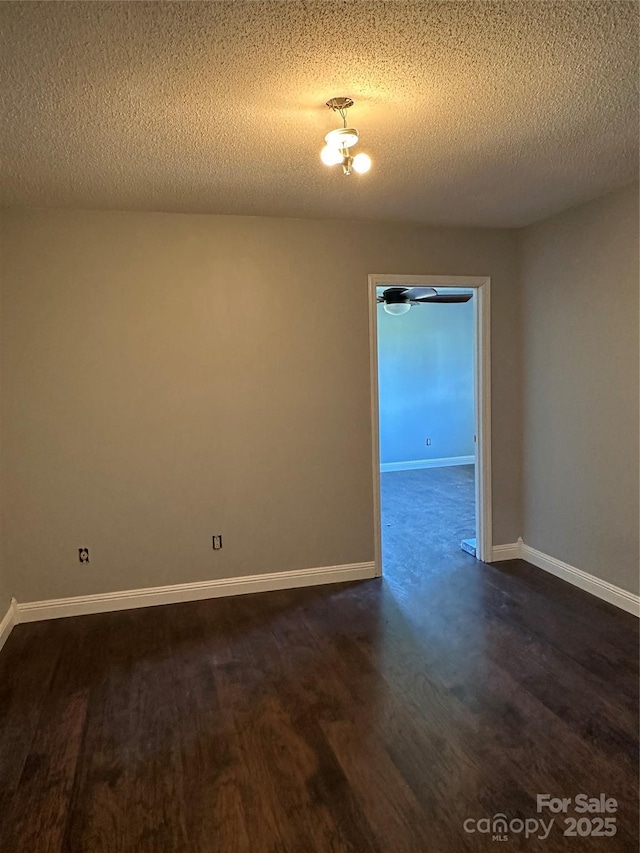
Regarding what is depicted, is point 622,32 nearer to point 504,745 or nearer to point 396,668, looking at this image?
point 504,745

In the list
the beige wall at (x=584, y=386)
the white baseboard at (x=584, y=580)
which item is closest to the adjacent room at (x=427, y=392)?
the white baseboard at (x=584, y=580)

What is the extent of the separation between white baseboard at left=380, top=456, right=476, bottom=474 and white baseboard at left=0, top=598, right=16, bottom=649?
18.2 feet

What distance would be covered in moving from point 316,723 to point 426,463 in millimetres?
6386

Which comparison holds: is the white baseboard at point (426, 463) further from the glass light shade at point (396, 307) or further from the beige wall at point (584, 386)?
the beige wall at point (584, 386)

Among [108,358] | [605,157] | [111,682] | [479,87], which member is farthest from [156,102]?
[111,682]

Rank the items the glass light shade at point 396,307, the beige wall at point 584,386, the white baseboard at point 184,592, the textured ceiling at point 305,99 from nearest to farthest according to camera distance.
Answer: the textured ceiling at point 305,99, the beige wall at point 584,386, the white baseboard at point 184,592, the glass light shade at point 396,307

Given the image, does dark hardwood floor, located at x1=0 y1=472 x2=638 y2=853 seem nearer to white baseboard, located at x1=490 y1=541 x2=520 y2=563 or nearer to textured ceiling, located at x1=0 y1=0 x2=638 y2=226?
white baseboard, located at x1=490 y1=541 x2=520 y2=563

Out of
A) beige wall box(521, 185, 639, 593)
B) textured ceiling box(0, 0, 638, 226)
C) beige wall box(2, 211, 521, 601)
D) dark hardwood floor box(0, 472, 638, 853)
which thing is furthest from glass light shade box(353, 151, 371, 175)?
dark hardwood floor box(0, 472, 638, 853)

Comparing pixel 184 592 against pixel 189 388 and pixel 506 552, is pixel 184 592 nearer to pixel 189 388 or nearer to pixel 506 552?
pixel 189 388

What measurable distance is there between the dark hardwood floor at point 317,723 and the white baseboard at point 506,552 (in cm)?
63

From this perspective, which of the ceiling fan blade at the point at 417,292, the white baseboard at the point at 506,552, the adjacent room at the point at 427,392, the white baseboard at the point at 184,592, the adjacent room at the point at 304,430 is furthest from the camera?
the adjacent room at the point at 427,392

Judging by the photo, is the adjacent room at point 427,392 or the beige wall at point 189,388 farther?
the adjacent room at point 427,392

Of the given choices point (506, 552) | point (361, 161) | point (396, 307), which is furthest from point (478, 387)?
point (396, 307)

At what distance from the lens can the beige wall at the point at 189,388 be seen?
3348 mm
